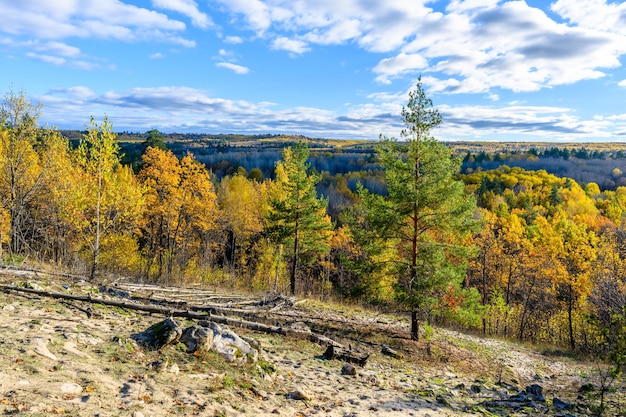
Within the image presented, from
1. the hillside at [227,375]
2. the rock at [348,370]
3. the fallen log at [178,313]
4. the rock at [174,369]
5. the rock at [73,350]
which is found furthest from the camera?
the fallen log at [178,313]

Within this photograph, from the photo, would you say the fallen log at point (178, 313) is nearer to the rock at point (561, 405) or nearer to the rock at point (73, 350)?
the rock at point (73, 350)

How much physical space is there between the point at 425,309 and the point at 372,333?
2.45 meters

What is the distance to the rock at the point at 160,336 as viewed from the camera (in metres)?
8.35

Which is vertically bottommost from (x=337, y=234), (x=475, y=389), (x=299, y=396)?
(x=337, y=234)

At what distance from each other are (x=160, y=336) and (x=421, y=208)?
34.8ft

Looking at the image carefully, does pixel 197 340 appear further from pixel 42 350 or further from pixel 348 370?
pixel 348 370

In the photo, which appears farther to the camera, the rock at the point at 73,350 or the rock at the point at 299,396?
the rock at the point at 299,396

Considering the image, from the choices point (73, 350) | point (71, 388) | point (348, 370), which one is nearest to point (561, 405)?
point (348, 370)

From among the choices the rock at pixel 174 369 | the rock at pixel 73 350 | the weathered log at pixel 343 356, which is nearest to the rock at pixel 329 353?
the weathered log at pixel 343 356

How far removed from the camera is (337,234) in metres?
50.4

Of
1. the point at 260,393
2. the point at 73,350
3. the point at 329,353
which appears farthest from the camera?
the point at 329,353

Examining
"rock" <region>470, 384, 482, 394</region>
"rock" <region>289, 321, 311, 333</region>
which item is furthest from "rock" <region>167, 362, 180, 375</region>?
"rock" <region>470, 384, 482, 394</region>

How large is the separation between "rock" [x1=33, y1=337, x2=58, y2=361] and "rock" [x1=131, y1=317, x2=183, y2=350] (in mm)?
1799

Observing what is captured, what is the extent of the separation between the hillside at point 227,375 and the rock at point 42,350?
0.05ft
